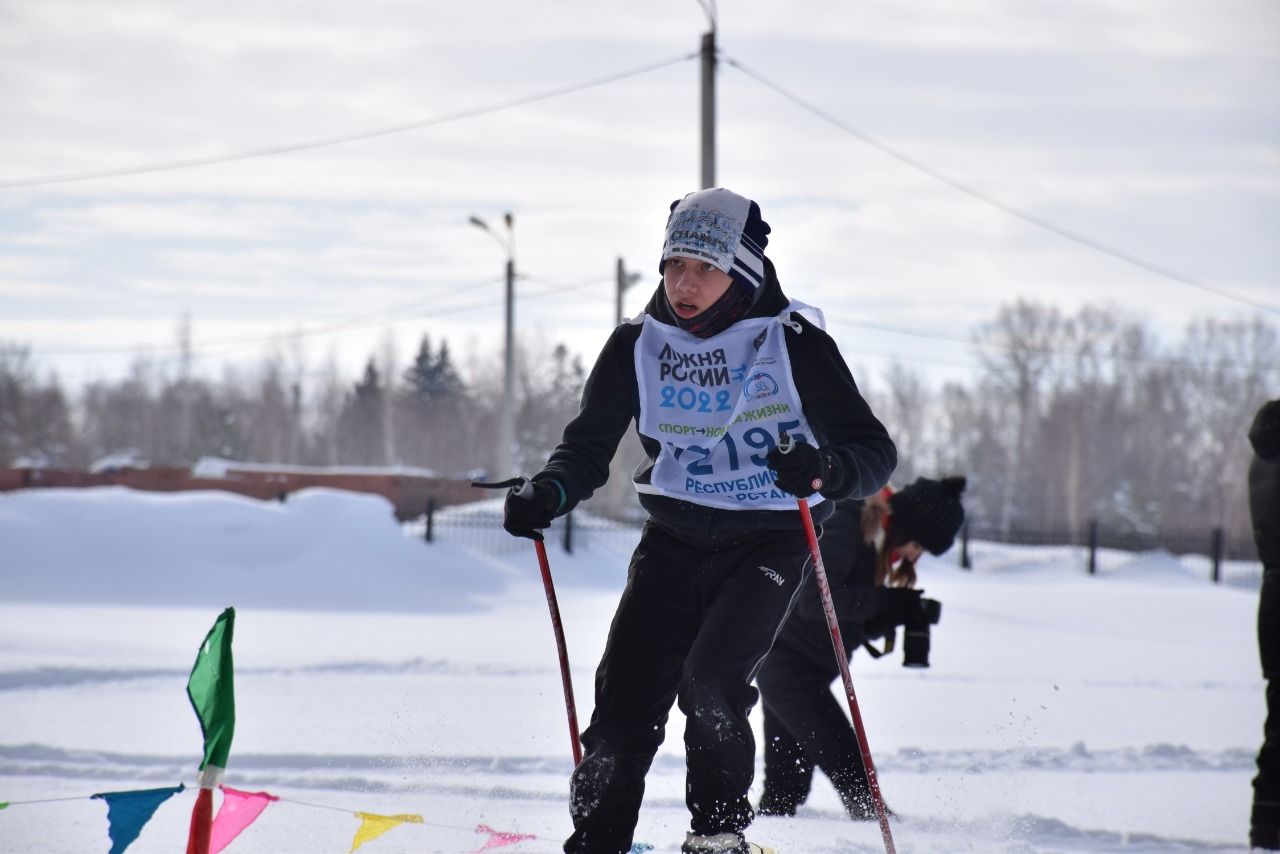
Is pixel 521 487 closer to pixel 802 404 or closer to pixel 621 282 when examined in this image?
pixel 802 404

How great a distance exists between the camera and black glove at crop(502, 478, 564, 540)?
3.37 m

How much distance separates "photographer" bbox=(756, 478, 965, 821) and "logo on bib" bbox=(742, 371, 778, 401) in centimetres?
119

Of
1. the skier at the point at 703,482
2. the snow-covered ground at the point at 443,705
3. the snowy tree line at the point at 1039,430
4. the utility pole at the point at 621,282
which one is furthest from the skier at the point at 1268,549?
the snowy tree line at the point at 1039,430

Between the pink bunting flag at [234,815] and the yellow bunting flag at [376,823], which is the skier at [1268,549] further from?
the pink bunting flag at [234,815]

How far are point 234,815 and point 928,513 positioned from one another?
2.82 m

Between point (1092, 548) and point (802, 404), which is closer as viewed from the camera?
point (802, 404)

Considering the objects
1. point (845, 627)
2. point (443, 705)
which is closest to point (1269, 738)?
point (845, 627)

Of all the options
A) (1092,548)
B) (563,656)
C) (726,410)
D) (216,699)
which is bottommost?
(1092,548)

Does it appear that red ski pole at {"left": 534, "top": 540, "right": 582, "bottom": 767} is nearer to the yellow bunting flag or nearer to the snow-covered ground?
the snow-covered ground

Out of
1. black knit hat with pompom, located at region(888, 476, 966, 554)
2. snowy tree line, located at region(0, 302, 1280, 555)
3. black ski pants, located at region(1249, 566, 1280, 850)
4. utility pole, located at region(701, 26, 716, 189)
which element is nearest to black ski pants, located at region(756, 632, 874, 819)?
black knit hat with pompom, located at region(888, 476, 966, 554)

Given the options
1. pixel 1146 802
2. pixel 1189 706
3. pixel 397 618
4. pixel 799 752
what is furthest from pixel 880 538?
pixel 397 618

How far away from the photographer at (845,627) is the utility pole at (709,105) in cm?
774

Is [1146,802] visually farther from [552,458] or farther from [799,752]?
[552,458]

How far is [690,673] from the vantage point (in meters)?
3.27
